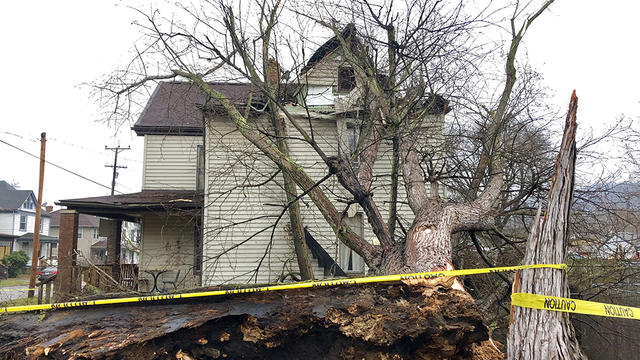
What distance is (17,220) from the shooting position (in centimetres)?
4716

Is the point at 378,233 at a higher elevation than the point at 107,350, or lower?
higher

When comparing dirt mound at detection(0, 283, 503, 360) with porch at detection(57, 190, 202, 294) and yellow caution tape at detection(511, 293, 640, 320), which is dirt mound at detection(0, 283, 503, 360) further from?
porch at detection(57, 190, 202, 294)

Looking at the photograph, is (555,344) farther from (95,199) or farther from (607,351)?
(95,199)

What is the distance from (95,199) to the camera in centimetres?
1294

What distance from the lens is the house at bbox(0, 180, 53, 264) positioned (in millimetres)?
44875

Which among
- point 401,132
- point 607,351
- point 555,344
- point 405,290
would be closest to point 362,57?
point 401,132

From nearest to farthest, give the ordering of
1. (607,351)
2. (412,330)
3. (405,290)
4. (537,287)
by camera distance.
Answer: (537,287)
(412,330)
(405,290)
(607,351)

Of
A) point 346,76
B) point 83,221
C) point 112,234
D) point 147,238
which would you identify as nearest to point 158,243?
point 147,238

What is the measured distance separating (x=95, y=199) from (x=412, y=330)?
12.5 metres

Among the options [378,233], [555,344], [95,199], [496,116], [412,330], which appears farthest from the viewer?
[95,199]

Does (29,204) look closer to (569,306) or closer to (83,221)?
(83,221)

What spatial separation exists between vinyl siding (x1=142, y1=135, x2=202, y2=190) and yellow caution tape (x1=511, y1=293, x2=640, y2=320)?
1296 cm

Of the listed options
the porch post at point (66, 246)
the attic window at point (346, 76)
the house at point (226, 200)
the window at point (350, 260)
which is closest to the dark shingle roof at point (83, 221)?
the house at point (226, 200)

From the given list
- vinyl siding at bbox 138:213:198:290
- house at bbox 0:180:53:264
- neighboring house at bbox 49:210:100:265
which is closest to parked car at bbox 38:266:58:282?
vinyl siding at bbox 138:213:198:290
